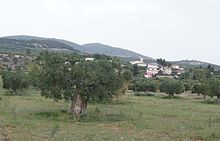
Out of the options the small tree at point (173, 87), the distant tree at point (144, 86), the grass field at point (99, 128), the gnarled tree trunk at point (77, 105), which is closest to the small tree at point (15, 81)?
the small tree at point (173, 87)

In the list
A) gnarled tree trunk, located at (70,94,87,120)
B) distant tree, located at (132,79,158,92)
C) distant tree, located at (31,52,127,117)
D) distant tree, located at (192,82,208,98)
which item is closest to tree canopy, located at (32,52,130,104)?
distant tree, located at (31,52,127,117)

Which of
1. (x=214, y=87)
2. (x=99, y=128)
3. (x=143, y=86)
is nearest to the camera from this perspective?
(x=99, y=128)

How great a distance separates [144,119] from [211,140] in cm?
1395

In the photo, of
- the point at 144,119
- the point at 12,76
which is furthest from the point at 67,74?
the point at 12,76

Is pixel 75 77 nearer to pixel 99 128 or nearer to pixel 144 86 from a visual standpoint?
pixel 99 128

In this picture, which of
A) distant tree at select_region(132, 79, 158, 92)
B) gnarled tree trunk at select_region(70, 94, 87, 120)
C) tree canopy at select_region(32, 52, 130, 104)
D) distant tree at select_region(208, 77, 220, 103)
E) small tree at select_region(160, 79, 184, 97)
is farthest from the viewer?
distant tree at select_region(132, 79, 158, 92)

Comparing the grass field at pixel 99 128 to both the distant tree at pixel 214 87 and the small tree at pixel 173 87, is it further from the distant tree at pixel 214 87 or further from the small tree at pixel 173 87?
the small tree at pixel 173 87

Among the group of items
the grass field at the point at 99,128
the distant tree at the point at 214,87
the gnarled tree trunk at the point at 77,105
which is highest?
the distant tree at the point at 214,87

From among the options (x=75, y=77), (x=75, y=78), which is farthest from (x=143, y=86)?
(x=75, y=77)

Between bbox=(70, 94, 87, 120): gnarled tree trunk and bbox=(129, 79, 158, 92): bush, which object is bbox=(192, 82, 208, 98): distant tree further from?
bbox=(70, 94, 87, 120): gnarled tree trunk

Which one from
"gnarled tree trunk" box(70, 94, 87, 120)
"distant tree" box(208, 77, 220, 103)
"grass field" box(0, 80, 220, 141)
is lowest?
"grass field" box(0, 80, 220, 141)

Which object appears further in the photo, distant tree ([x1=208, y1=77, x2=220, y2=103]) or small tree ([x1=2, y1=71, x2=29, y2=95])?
distant tree ([x1=208, y1=77, x2=220, y2=103])

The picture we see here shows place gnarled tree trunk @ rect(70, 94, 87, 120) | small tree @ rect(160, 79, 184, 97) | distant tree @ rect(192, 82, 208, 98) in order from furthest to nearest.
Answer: small tree @ rect(160, 79, 184, 97)
distant tree @ rect(192, 82, 208, 98)
gnarled tree trunk @ rect(70, 94, 87, 120)

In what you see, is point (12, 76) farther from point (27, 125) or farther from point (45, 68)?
point (27, 125)
